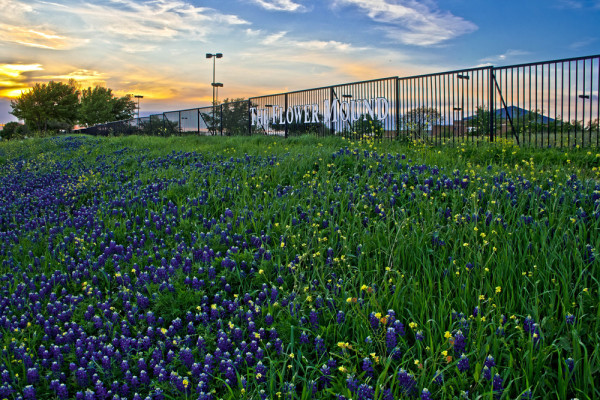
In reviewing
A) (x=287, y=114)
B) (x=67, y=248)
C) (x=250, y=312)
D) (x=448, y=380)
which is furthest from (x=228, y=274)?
(x=287, y=114)

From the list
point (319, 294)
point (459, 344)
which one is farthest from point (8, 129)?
point (459, 344)

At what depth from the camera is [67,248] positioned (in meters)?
5.44

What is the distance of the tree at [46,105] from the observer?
195ft

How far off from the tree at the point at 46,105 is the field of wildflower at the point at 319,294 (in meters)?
62.2

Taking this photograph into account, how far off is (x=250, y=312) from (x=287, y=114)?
16.5 meters

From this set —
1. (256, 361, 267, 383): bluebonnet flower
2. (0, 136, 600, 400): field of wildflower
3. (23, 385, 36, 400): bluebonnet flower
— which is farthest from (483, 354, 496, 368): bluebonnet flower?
(23, 385, 36, 400): bluebonnet flower

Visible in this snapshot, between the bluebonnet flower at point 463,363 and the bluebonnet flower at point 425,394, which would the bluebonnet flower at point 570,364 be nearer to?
the bluebonnet flower at point 463,363

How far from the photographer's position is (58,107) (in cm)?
6181

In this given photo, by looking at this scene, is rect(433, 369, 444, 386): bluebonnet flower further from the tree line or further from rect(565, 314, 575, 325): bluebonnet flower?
the tree line

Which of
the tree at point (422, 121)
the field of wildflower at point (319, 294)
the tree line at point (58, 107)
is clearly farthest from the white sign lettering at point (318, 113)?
the tree line at point (58, 107)

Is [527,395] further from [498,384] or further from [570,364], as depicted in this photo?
[570,364]

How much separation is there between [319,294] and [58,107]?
68307mm

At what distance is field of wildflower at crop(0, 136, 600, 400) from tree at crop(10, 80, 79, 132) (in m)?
62.2

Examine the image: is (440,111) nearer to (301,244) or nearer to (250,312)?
(301,244)
